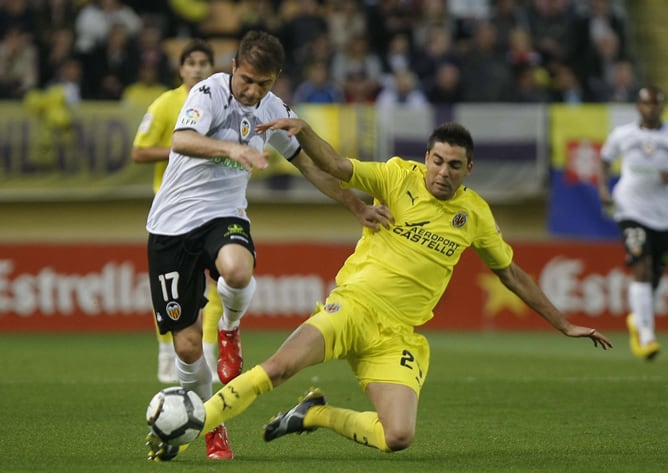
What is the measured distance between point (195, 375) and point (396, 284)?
1.28m

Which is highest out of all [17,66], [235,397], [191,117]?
[191,117]

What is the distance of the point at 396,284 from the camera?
7.38 metres

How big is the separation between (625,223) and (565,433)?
608 centimetres

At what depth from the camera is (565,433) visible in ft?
27.4

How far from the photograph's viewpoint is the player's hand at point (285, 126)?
682 centimetres

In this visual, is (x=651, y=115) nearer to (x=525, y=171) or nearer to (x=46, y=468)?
(x=525, y=171)

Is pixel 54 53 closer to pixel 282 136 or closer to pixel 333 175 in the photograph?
pixel 282 136

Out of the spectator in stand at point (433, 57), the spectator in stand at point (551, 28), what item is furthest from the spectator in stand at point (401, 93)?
the spectator in stand at point (551, 28)

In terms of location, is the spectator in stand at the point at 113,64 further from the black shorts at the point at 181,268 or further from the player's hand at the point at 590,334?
the player's hand at the point at 590,334

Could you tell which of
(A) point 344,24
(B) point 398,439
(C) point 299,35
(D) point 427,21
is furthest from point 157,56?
(B) point 398,439

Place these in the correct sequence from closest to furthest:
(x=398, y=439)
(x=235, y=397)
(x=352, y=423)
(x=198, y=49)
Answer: (x=235, y=397)
(x=398, y=439)
(x=352, y=423)
(x=198, y=49)

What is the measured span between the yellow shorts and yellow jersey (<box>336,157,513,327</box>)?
0.35 feet

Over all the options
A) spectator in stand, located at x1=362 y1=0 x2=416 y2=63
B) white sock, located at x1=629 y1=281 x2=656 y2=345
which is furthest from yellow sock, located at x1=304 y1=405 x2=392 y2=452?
spectator in stand, located at x1=362 y1=0 x2=416 y2=63

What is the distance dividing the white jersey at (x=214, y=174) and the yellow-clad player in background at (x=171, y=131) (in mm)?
2757
